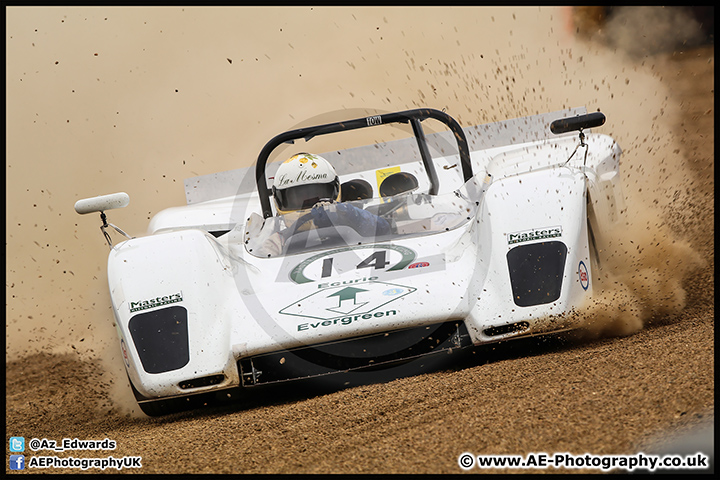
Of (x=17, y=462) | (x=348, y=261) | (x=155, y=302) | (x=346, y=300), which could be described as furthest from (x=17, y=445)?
(x=348, y=261)

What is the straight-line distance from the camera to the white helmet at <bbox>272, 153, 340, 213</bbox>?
3.97 meters

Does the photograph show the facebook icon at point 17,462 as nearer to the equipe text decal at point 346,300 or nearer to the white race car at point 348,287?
the white race car at point 348,287

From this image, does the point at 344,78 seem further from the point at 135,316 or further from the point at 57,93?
the point at 135,316

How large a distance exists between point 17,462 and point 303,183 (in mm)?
1992

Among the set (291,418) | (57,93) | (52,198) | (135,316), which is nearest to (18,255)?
(52,198)

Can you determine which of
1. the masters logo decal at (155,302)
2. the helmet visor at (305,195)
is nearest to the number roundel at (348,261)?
the helmet visor at (305,195)

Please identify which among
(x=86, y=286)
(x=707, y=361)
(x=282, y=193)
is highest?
(x=282, y=193)

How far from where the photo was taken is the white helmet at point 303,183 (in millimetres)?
3975

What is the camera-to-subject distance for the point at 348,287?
3.25 meters

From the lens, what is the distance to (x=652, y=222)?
416 cm

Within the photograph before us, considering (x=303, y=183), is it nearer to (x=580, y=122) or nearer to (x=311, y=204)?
(x=311, y=204)

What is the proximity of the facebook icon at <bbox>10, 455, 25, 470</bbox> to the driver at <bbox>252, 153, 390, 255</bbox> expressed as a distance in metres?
1.60

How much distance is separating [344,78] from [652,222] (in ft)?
A: 19.2

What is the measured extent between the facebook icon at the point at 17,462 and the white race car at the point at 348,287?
553 millimetres
